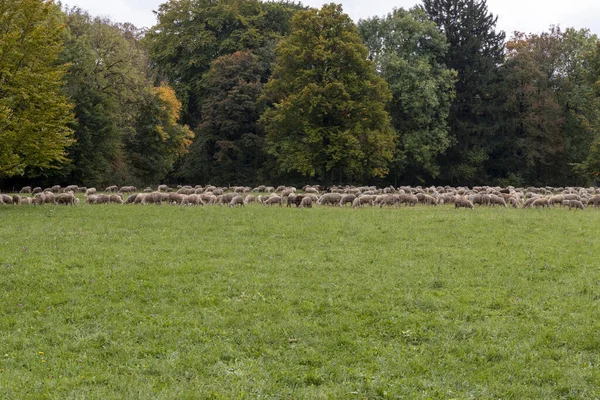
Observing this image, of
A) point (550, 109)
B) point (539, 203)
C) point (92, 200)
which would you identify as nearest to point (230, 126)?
point (92, 200)

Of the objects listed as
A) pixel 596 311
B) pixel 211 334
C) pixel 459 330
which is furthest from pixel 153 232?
pixel 596 311

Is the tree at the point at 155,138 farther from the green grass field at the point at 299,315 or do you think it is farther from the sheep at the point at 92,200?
the green grass field at the point at 299,315

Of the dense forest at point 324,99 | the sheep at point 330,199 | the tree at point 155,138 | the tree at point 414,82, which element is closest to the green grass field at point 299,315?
the sheep at point 330,199

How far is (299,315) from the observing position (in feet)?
33.1

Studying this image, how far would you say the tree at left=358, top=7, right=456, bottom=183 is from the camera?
51.6 meters

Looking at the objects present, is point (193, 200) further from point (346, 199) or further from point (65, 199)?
point (346, 199)

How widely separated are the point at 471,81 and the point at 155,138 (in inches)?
1317

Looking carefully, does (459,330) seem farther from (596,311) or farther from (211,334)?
(211,334)

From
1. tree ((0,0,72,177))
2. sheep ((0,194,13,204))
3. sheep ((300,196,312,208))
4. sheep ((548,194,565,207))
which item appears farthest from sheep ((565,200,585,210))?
sheep ((0,194,13,204))

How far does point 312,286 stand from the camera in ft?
38.5

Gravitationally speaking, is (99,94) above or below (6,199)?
above

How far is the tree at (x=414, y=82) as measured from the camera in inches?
2031

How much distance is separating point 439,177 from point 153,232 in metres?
44.3

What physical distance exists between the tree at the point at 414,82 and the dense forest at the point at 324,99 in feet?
0.52
